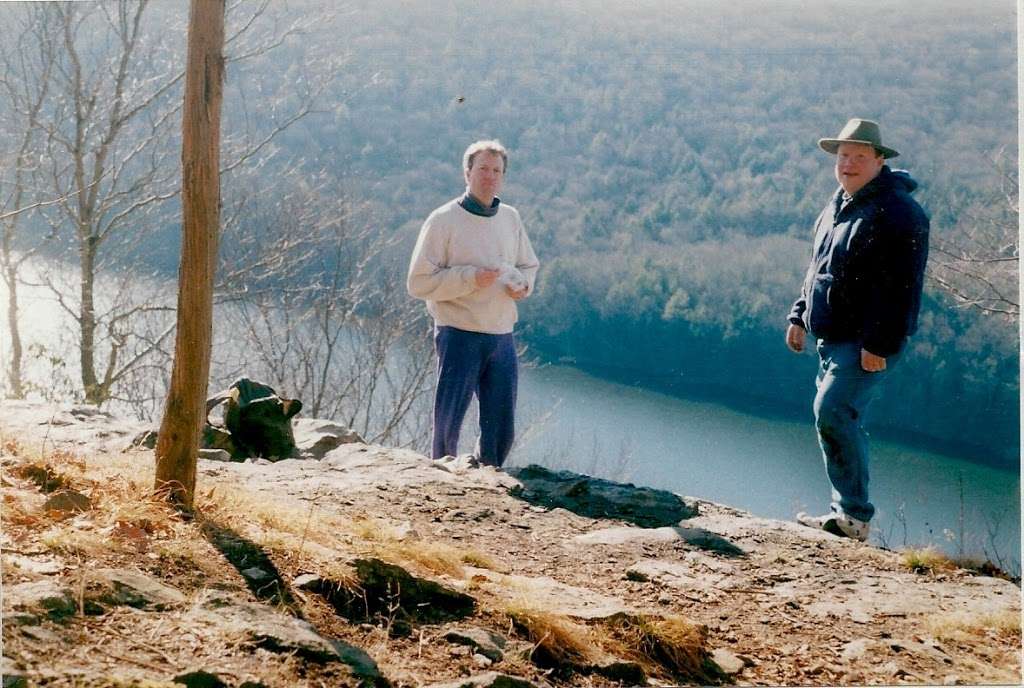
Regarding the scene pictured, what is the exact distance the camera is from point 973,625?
9.78 feet

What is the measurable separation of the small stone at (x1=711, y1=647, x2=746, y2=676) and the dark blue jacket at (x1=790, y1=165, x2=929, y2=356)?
1275 mm

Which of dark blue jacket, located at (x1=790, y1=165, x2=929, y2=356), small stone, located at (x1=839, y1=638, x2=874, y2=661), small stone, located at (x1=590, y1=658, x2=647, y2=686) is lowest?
small stone, located at (x1=839, y1=638, x2=874, y2=661)

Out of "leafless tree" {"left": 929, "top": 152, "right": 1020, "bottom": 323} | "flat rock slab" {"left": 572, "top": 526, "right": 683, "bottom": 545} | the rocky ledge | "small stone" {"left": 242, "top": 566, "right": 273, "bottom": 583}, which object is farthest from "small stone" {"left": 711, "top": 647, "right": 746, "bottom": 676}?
"leafless tree" {"left": 929, "top": 152, "right": 1020, "bottom": 323}

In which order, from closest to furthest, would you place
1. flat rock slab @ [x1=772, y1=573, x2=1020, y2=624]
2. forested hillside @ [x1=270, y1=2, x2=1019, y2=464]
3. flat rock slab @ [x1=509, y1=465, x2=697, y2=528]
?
flat rock slab @ [x1=772, y1=573, x2=1020, y2=624], flat rock slab @ [x1=509, y1=465, x2=697, y2=528], forested hillside @ [x1=270, y1=2, x2=1019, y2=464]

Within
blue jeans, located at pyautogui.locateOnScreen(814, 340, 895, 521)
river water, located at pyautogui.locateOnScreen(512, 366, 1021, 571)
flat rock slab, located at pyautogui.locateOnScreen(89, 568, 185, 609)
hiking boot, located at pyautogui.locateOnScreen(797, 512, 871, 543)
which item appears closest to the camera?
flat rock slab, located at pyautogui.locateOnScreen(89, 568, 185, 609)

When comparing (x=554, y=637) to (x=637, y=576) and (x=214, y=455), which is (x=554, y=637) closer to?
(x=637, y=576)

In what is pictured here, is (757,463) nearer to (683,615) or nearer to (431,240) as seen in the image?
(431,240)

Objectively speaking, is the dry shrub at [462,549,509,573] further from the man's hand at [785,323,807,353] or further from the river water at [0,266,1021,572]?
the river water at [0,266,1021,572]

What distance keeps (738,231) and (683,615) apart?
306 inches

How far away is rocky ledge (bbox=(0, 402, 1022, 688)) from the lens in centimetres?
214

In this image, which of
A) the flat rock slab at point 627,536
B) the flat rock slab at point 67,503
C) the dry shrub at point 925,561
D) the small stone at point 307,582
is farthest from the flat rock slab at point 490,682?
the dry shrub at point 925,561

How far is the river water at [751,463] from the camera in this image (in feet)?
15.3

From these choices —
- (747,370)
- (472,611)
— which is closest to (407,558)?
(472,611)

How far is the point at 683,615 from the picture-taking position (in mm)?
2918
